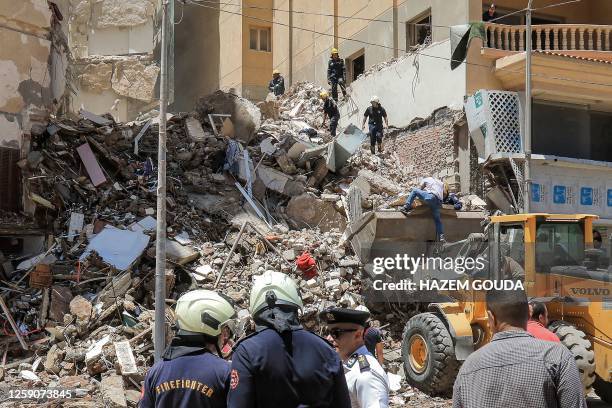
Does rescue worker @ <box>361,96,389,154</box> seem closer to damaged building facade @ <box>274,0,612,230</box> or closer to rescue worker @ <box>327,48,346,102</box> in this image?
damaged building facade @ <box>274,0,612,230</box>

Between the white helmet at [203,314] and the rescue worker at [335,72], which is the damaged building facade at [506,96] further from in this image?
the white helmet at [203,314]

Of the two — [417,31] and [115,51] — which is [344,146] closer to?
[417,31]

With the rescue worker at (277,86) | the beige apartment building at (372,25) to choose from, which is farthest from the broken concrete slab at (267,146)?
the rescue worker at (277,86)

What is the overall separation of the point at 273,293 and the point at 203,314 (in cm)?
38

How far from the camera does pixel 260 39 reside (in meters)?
32.0

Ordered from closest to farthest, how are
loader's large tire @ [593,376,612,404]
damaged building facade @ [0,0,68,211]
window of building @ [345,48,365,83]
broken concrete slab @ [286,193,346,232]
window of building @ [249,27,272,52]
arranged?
loader's large tire @ [593,376,612,404] < damaged building facade @ [0,0,68,211] < broken concrete slab @ [286,193,346,232] < window of building @ [345,48,365,83] < window of building @ [249,27,272,52]

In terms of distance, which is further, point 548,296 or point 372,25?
point 372,25

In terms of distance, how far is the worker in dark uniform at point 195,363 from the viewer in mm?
2967

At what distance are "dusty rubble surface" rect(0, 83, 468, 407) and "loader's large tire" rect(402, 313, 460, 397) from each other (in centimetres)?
23

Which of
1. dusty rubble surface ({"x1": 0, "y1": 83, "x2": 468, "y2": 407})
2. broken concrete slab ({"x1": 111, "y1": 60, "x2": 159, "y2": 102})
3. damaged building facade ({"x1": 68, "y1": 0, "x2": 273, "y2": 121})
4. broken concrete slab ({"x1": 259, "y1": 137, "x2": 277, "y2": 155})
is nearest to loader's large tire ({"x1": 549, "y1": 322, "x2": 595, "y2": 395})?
dusty rubble surface ({"x1": 0, "y1": 83, "x2": 468, "y2": 407})

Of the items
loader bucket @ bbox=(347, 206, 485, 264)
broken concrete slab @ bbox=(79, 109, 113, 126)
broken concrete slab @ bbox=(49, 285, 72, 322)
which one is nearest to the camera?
broken concrete slab @ bbox=(49, 285, 72, 322)

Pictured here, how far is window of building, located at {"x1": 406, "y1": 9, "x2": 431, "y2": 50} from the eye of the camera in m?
21.0

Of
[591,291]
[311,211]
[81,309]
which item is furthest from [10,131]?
[591,291]

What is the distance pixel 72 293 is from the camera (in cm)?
1186
